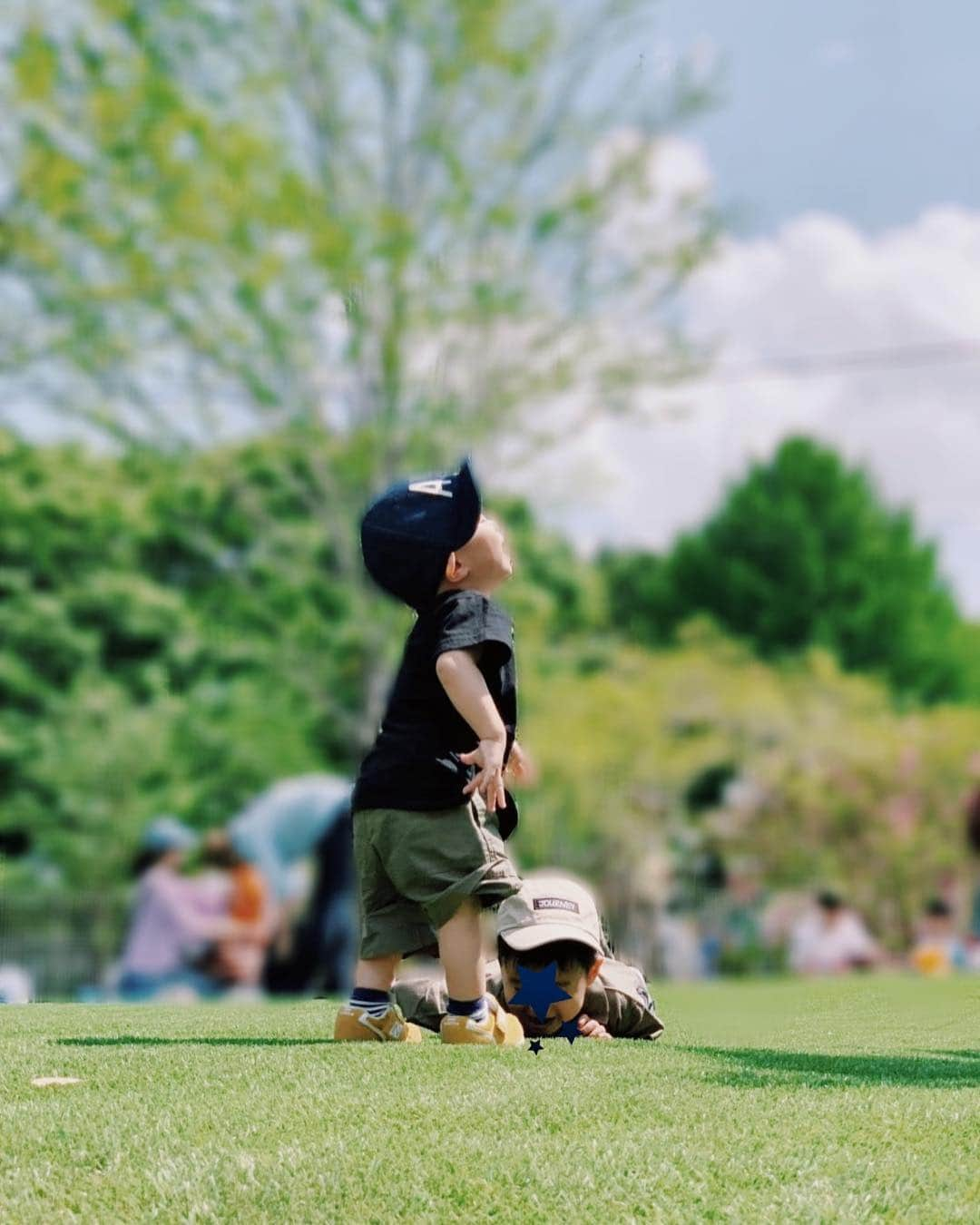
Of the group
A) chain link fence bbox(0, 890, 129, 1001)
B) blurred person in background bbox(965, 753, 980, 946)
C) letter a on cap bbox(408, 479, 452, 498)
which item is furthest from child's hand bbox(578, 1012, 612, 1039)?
chain link fence bbox(0, 890, 129, 1001)

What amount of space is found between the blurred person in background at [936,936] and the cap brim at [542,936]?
8213mm

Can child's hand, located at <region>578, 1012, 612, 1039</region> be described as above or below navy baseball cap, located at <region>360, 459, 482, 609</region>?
below

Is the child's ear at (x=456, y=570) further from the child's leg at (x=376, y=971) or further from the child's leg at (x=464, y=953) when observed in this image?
the child's leg at (x=376, y=971)

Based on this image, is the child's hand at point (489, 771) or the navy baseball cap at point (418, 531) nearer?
the child's hand at point (489, 771)

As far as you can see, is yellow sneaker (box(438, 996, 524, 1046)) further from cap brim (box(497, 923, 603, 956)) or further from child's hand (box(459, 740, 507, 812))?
child's hand (box(459, 740, 507, 812))

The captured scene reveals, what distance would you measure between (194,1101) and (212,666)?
1053 cm

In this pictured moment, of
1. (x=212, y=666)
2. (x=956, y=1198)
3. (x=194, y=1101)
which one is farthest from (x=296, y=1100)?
(x=212, y=666)

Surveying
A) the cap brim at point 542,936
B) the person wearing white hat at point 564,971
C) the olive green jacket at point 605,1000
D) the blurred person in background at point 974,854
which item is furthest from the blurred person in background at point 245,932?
the cap brim at point 542,936

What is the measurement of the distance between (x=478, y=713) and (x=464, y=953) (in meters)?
0.49

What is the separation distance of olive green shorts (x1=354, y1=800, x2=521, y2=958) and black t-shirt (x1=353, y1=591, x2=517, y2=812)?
3 cm

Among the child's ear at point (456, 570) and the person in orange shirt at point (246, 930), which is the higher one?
the child's ear at point (456, 570)

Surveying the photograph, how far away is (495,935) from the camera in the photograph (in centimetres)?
329

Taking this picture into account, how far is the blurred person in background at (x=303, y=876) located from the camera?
9.81 meters

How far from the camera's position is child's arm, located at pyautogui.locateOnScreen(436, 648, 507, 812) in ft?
9.66
